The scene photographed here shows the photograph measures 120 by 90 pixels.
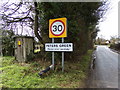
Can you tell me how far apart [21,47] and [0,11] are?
309 centimetres

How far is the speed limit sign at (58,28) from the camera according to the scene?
4.12 m

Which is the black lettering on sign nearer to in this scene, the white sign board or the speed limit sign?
the speed limit sign

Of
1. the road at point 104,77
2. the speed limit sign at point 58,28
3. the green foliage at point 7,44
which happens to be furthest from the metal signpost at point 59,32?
the green foliage at point 7,44

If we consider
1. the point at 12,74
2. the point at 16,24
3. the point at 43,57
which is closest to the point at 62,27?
the point at 43,57

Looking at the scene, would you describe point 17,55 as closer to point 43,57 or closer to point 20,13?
point 43,57

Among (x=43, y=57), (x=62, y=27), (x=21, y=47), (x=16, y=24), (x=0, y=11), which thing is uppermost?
(x=0, y=11)

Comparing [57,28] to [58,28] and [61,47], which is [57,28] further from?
[61,47]

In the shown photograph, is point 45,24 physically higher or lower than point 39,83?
higher

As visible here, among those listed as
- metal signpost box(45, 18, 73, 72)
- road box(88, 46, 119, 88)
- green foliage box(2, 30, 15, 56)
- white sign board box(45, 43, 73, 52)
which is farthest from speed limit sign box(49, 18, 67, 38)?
green foliage box(2, 30, 15, 56)

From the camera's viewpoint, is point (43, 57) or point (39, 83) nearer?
point (39, 83)

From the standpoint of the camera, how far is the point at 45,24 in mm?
4984

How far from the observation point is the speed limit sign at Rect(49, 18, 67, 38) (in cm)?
412

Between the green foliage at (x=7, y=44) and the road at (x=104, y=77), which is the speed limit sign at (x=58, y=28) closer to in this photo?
the road at (x=104, y=77)

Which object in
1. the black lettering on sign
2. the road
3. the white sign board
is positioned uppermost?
the black lettering on sign
